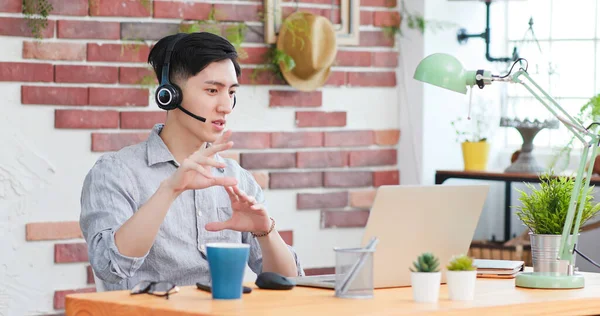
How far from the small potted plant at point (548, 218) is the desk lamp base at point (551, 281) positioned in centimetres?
3

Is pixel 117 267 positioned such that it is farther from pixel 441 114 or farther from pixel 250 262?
pixel 441 114

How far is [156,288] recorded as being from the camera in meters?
2.00

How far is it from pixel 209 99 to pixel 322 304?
73cm

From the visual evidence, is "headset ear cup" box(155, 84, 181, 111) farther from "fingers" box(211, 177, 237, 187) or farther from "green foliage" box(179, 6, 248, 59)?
"green foliage" box(179, 6, 248, 59)

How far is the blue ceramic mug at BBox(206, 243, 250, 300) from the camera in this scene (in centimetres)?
191

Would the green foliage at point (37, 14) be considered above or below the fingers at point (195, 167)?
above

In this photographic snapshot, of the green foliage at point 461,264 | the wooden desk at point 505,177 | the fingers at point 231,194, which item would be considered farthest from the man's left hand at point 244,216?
the wooden desk at point 505,177

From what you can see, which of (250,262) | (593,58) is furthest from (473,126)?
(250,262)

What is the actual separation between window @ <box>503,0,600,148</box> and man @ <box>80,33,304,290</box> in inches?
73.8

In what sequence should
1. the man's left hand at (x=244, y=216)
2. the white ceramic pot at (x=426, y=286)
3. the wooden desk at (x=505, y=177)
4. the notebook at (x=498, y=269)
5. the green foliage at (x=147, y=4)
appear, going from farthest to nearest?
1. the wooden desk at (x=505, y=177)
2. the green foliage at (x=147, y=4)
3. the notebook at (x=498, y=269)
4. the man's left hand at (x=244, y=216)
5. the white ceramic pot at (x=426, y=286)

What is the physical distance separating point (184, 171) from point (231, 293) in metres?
0.31

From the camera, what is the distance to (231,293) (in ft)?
6.41

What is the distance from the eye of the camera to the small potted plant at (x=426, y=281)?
1.99m

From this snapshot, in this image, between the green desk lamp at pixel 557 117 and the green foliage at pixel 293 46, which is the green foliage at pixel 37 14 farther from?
the green desk lamp at pixel 557 117
